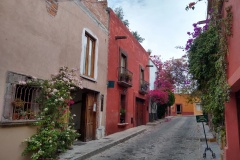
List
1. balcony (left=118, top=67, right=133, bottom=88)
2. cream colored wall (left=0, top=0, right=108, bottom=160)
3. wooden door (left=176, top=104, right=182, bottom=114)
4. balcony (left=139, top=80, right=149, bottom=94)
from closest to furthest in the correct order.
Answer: cream colored wall (left=0, top=0, right=108, bottom=160) → balcony (left=118, top=67, right=133, bottom=88) → balcony (left=139, top=80, right=149, bottom=94) → wooden door (left=176, top=104, right=182, bottom=114)

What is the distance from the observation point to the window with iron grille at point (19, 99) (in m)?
5.80

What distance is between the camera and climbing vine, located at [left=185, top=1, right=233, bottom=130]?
21.4ft

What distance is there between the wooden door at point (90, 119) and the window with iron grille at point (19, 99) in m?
4.19

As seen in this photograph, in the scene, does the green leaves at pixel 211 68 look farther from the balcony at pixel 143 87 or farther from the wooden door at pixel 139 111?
the balcony at pixel 143 87

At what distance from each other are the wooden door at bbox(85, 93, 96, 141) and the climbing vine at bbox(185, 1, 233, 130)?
16.0 feet

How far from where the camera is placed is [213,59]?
305 inches

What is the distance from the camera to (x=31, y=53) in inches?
264

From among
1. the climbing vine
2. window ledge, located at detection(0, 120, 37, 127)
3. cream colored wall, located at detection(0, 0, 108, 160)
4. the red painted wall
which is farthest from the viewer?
the red painted wall

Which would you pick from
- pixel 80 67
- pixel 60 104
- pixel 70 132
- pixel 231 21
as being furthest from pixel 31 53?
pixel 231 21

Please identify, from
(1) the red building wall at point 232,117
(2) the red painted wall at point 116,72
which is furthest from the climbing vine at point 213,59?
(2) the red painted wall at point 116,72

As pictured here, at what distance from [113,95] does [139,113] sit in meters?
6.89

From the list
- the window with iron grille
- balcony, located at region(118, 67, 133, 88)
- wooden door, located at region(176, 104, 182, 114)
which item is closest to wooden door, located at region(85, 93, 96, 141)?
balcony, located at region(118, 67, 133, 88)

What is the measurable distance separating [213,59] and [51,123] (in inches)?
213

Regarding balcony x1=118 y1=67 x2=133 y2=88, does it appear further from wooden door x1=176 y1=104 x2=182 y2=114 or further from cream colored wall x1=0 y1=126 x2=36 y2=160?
wooden door x1=176 y1=104 x2=182 y2=114
